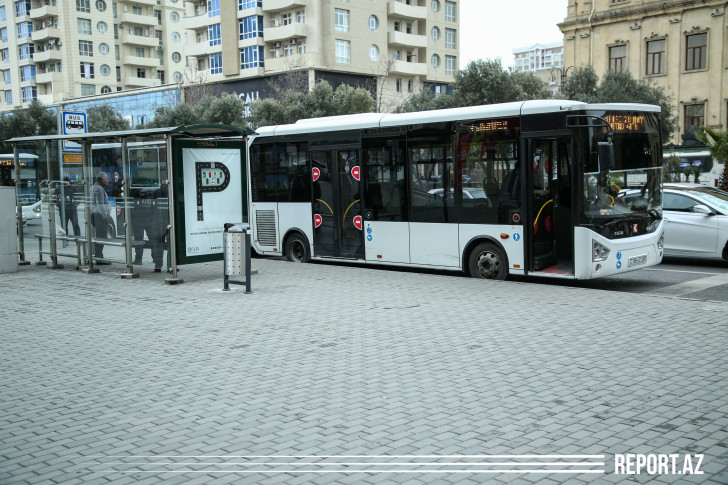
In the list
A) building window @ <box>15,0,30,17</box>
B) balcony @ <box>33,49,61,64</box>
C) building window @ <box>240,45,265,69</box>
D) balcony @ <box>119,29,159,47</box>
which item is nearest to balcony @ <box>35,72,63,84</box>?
balcony @ <box>33,49,61,64</box>

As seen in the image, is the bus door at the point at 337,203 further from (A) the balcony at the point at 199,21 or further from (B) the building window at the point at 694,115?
(A) the balcony at the point at 199,21

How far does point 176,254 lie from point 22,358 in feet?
17.4

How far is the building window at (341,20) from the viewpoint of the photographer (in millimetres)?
59531

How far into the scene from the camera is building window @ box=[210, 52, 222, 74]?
211ft

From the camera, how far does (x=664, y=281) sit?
13.0 meters

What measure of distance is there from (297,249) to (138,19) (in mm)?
79744

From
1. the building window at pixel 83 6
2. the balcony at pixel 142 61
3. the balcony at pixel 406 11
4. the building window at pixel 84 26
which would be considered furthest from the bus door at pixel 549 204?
the balcony at pixel 142 61

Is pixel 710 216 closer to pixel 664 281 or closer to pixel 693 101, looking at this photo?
pixel 664 281

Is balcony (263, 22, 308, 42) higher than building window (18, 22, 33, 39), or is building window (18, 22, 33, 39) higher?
building window (18, 22, 33, 39)

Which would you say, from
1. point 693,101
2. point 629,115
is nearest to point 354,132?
point 629,115

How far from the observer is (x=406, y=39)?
2579 inches

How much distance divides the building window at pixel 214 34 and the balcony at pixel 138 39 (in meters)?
25.4

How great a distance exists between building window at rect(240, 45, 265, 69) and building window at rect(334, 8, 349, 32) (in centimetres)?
700

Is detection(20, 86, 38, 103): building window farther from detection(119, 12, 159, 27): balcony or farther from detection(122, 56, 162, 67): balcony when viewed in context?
detection(119, 12, 159, 27): balcony
